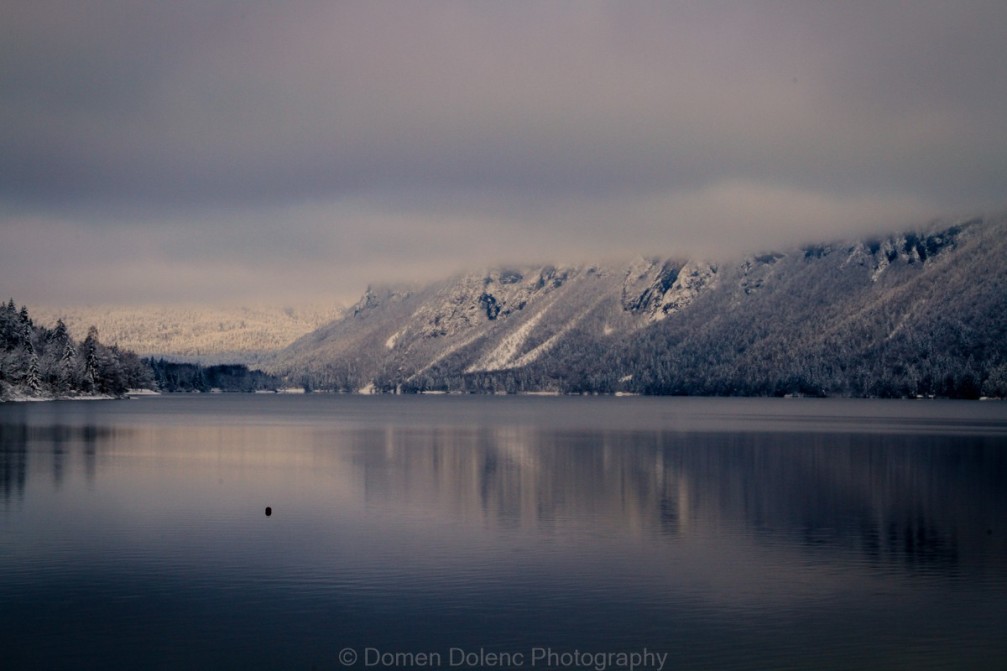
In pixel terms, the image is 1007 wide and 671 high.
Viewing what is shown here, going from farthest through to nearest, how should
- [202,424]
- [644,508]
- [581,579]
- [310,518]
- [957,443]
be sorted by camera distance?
[202,424], [957,443], [644,508], [310,518], [581,579]

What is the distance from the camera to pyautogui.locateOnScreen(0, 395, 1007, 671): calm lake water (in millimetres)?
31297

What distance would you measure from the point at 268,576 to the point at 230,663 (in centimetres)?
1202

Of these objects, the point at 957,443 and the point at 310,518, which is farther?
the point at 957,443

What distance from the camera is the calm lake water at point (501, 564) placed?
3130cm

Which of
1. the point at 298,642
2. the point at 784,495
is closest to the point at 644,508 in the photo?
the point at 784,495

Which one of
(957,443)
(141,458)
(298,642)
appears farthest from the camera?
(957,443)

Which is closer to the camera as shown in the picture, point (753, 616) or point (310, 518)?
point (753, 616)

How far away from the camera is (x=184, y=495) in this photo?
67688 mm

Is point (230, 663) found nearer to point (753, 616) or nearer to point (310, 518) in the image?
point (753, 616)

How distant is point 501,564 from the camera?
1742 inches

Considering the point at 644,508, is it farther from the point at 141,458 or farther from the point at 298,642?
the point at 141,458

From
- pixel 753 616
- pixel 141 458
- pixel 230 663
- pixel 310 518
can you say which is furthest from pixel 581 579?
pixel 141 458

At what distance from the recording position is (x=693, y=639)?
3222 cm

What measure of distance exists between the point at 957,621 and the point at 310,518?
34.7 meters
